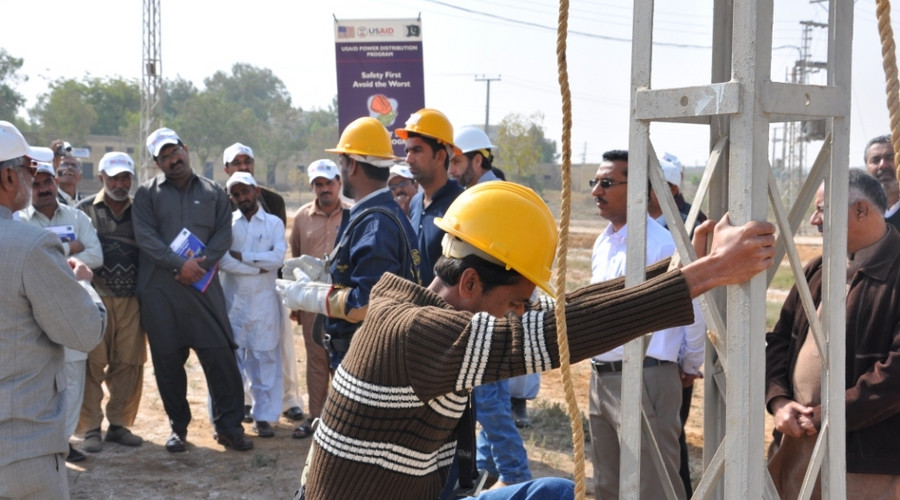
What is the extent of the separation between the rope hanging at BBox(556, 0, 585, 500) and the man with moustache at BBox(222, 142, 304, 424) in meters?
5.79

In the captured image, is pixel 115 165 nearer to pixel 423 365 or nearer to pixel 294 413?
pixel 294 413

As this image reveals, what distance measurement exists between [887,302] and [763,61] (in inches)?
64.3

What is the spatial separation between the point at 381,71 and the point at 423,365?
9.15 metres

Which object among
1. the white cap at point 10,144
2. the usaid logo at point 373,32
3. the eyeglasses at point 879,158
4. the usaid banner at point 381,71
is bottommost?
the eyeglasses at point 879,158

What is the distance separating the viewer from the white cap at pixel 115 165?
700cm

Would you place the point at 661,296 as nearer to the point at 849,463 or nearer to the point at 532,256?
the point at 532,256

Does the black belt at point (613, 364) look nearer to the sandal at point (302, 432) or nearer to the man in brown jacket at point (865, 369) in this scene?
the man in brown jacket at point (865, 369)

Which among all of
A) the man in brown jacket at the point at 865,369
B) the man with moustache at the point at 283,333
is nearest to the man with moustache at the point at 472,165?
the man with moustache at the point at 283,333

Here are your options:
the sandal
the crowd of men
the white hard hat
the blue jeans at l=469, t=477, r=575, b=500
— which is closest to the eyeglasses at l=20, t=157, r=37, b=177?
the crowd of men

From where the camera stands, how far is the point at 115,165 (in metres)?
7.04

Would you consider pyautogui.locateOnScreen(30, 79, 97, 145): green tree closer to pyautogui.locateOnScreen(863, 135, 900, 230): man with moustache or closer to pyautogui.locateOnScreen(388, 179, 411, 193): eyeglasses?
pyautogui.locateOnScreen(388, 179, 411, 193): eyeglasses

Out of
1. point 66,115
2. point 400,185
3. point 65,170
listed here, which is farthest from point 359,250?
point 66,115

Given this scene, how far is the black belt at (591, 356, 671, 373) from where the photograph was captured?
15.2ft

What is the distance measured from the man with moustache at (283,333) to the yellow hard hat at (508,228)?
5508 mm
